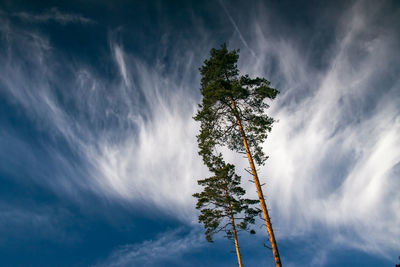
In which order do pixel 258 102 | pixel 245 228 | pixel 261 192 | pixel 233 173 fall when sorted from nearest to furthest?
pixel 261 192
pixel 258 102
pixel 245 228
pixel 233 173

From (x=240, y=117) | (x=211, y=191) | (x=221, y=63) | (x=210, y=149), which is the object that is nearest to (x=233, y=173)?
(x=211, y=191)

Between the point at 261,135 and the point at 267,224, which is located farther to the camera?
the point at 261,135

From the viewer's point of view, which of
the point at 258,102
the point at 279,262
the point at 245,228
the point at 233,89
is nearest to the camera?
the point at 279,262

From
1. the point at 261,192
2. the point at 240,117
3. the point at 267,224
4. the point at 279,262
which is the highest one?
the point at 240,117

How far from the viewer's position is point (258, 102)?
43.4ft

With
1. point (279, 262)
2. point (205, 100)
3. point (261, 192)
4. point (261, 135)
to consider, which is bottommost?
point (279, 262)

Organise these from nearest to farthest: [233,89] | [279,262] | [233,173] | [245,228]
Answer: [279,262] → [233,89] → [245,228] → [233,173]

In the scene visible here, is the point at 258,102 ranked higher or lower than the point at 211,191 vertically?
higher

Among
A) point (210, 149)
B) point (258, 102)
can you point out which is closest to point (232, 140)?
point (210, 149)

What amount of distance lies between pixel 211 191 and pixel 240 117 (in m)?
8.40

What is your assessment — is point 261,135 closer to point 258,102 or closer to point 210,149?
point 258,102

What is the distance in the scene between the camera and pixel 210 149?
1400 centimetres

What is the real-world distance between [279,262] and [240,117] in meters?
8.04

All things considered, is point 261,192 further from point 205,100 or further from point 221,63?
point 221,63
